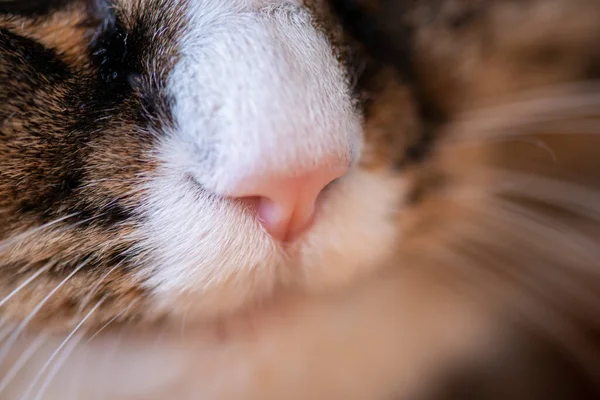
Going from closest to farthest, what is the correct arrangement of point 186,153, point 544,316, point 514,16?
point 186,153, point 514,16, point 544,316

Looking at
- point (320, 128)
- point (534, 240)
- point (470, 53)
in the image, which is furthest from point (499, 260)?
point (320, 128)

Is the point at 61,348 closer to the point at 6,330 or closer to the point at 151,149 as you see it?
the point at 6,330

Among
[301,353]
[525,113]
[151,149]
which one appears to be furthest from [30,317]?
[525,113]

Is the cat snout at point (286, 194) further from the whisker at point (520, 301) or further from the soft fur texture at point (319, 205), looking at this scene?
the whisker at point (520, 301)

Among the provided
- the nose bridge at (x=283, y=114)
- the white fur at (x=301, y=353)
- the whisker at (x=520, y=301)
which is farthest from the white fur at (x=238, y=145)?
the whisker at (x=520, y=301)

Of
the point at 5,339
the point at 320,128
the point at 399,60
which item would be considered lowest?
the point at 5,339

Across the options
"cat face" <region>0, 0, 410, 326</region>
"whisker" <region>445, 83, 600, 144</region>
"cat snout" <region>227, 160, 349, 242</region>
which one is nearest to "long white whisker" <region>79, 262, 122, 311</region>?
→ "cat face" <region>0, 0, 410, 326</region>

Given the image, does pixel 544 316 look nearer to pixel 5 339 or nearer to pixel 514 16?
pixel 514 16
